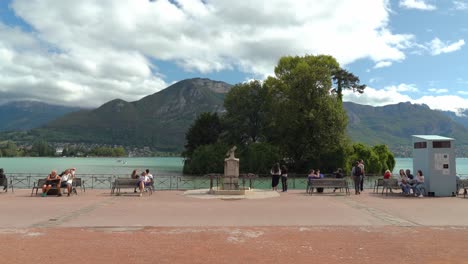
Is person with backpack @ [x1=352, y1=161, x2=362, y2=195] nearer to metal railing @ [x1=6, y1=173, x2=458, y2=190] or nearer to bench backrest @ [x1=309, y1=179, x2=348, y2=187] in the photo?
bench backrest @ [x1=309, y1=179, x2=348, y2=187]

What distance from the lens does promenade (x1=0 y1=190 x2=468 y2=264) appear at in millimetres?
7781

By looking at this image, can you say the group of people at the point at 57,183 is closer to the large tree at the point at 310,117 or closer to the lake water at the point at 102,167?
the lake water at the point at 102,167

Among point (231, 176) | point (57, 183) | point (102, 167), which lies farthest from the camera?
point (102, 167)

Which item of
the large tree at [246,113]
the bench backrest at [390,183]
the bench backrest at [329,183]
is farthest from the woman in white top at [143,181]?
the large tree at [246,113]

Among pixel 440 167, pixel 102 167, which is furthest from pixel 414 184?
pixel 102 167

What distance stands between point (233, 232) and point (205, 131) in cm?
4947

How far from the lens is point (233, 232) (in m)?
10.1

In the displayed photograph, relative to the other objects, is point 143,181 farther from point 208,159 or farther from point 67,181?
point 208,159

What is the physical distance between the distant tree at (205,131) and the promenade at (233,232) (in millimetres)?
42771

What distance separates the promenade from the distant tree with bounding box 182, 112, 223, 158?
42771 mm

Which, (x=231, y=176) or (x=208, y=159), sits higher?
(x=208, y=159)

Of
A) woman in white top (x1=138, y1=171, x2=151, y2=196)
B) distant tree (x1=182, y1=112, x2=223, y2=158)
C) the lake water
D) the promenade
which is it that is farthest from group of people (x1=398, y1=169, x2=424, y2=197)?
distant tree (x1=182, y1=112, x2=223, y2=158)

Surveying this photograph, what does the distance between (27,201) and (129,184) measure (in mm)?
4568

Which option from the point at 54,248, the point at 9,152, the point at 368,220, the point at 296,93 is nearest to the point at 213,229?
the point at 54,248
